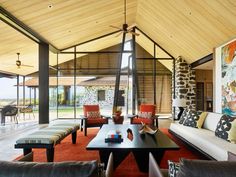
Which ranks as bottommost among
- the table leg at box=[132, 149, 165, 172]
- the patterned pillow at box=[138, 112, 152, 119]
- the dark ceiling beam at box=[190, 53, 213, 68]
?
the table leg at box=[132, 149, 165, 172]

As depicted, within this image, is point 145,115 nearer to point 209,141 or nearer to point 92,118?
point 92,118

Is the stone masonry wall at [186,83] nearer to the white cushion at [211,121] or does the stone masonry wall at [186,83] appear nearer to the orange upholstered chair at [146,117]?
the orange upholstered chair at [146,117]

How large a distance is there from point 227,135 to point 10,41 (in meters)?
6.69

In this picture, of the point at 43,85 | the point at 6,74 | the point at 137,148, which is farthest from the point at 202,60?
the point at 6,74

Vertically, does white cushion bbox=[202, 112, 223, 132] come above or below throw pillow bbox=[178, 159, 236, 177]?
below

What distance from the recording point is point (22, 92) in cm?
1295

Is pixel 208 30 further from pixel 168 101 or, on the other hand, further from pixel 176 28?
pixel 168 101

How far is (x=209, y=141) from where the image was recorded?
3.72 meters

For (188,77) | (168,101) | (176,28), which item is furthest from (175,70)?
(176,28)

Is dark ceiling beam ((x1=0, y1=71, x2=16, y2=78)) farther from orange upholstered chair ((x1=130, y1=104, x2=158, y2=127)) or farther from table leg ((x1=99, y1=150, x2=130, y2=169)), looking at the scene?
table leg ((x1=99, y1=150, x2=130, y2=169))

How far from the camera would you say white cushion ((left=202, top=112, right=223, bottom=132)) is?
4.73 m

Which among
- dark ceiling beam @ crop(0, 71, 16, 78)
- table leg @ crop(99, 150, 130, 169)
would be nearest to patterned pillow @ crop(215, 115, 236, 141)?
table leg @ crop(99, 150, 130, 169)

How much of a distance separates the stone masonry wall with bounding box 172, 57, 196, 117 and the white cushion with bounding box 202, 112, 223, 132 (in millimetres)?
4765

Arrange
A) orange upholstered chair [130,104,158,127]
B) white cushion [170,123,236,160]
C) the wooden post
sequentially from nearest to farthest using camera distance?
white cushion [170,123,236,160] → orange upholstered chair [130,104,158,127] → the wooden post
